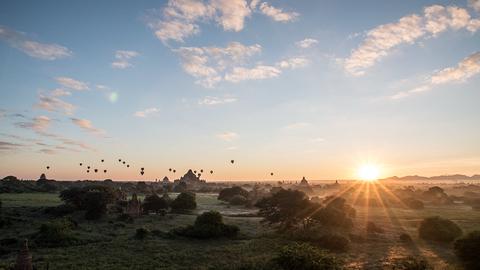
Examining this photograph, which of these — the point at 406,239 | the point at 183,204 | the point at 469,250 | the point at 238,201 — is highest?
the point at 183,204

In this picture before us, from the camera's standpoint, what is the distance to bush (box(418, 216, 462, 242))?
157 feet

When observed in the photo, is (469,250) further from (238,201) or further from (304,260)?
(238,201)

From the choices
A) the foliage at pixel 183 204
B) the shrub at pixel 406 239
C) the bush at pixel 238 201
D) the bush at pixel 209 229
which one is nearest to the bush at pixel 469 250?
the shrub at pixel 406 239

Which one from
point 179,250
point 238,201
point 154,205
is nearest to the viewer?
point 179,250

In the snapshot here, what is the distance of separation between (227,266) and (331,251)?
14.2 m

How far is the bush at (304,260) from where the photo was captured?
97.2 feet

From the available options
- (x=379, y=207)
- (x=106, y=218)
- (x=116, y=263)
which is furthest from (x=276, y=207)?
(x=379, y=207)

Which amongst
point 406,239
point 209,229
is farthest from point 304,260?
point 406,239

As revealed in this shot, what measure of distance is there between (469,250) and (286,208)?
24248 mm

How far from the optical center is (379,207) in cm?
9838

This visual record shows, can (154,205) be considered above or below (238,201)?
above

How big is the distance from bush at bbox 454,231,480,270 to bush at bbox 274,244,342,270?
12.6 meters

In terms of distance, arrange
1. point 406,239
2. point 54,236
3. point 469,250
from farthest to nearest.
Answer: point 406,239, point 54,236, point 469,250

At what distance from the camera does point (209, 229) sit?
158 feet
